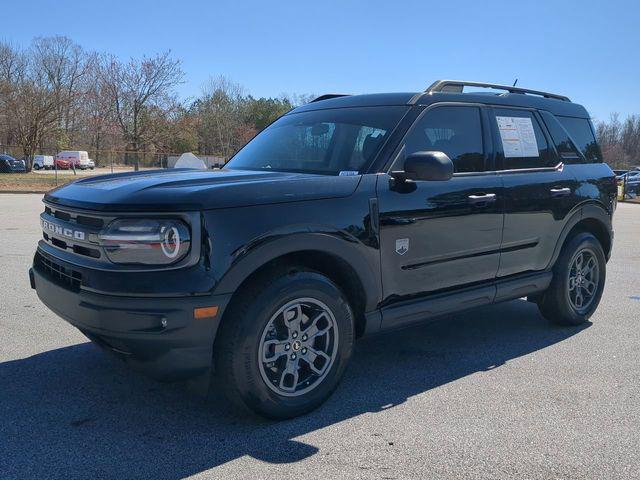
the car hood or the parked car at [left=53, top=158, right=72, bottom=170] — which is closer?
the car hood

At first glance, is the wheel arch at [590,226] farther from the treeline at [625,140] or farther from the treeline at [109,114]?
the treeline at [625,140]

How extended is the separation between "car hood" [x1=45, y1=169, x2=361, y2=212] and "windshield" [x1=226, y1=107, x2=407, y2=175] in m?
0.38

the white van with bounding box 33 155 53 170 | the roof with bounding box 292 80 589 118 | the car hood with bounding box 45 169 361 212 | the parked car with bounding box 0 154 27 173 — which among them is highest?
the white van with bounding box 33 155 53 170

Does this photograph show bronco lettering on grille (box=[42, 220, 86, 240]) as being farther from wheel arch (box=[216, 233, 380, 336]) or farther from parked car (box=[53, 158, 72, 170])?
parked car (box=[53, 158, 72, 170])

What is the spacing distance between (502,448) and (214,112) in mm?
57583

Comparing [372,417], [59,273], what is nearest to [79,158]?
[59,273]

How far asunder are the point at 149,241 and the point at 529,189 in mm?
3090

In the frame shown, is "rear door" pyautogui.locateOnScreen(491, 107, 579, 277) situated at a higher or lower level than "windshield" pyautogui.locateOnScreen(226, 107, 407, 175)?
lower

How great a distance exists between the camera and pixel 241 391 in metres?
3.19

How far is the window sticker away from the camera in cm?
469

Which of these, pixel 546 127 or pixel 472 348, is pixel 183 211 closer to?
pixel 472 348

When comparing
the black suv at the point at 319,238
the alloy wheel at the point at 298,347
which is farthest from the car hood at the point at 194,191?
the alloy wheel at the point at 298,347

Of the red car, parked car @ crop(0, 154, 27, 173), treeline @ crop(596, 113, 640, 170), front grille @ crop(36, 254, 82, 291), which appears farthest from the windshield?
treeline @ crop(596, 113, 640, 170)

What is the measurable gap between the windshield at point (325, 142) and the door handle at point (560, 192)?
1.64 m
